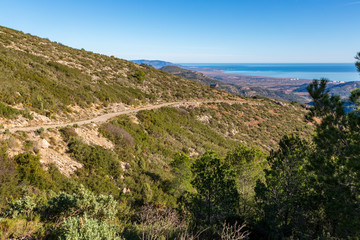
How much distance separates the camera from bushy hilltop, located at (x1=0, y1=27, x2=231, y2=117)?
1841 cm

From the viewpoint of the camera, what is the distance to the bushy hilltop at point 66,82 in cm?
1841

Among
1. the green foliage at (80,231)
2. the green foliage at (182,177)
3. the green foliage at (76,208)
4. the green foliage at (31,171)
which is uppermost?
the green foliage at (80,231)

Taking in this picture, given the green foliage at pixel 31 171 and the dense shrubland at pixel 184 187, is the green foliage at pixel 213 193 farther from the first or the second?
the green foliage at pixel 31 171

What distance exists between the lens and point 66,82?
88.7ft

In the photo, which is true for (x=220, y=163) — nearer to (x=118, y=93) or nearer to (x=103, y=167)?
(x=103, y=167)

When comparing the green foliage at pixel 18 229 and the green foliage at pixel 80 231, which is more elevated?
the green foliage at pixel 80 231

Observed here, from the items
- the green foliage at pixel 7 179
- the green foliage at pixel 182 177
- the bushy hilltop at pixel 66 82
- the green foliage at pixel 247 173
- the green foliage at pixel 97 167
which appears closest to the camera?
the green foliage at pixel 7 179

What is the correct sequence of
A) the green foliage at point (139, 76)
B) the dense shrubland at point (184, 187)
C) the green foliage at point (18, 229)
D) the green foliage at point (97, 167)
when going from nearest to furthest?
the green foliage at point (18, 229)
the dense shrubland at point (184, 187)
the green foliage at point (97, 167)
the green foliage at point (139, 76)

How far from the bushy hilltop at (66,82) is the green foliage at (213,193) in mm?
15988

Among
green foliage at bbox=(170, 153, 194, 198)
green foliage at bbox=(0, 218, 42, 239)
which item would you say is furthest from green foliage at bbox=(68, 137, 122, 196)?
green foliage at bbox=(0, 218, 42, 239)

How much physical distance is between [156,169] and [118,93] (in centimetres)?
2016

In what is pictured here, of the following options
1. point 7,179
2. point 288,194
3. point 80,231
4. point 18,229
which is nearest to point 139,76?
point 7,179

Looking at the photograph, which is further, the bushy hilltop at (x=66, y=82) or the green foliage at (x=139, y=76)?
the green foliage at (x=139, y=76)

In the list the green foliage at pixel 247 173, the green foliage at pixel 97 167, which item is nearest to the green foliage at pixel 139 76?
the green foliage at pixel 97 167
